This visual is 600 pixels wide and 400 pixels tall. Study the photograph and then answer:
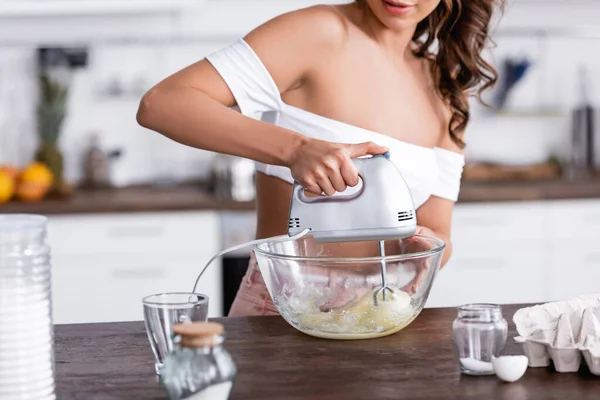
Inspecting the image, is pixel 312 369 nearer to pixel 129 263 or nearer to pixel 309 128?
pixel 309 128

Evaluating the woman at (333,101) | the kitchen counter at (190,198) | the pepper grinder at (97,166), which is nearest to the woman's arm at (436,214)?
the woman at (333,101)

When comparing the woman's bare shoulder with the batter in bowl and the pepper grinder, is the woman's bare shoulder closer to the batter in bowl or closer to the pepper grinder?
the batter in bowl

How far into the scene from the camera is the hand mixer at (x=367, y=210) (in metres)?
1.33

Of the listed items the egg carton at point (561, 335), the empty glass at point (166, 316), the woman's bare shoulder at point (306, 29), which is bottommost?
the egg carton at point (561, 335)

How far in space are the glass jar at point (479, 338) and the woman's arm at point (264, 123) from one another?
262 mm

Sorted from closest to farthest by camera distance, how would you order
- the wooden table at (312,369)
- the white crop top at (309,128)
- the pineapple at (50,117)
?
the wooden table at (312,369), the white crop top at (309,128), the pineapple at (50,117)

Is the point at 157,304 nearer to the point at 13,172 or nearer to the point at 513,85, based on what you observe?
the point at 13,172

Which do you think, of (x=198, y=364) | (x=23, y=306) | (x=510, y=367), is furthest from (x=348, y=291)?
(x=23, y=306)

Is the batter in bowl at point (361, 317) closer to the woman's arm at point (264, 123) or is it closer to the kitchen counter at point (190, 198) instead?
the woman's arm at point (264, 123)

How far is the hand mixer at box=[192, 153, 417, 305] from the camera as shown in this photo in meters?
1.33

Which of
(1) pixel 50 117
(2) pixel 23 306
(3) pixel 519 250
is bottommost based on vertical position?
(3) pixel 519 250

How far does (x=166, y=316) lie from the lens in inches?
48.4

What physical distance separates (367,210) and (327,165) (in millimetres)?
90

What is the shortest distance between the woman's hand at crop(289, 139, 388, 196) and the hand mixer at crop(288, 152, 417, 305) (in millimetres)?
17
